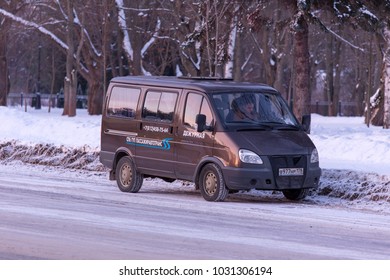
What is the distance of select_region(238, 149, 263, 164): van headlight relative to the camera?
58.2 ft

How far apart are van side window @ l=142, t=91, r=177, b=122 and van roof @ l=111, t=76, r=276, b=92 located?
0.60ft

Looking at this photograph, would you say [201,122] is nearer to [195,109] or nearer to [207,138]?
[207,138]

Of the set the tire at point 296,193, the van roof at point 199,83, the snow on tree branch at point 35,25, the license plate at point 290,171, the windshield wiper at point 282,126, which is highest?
the snow on tree branch at point 35,25

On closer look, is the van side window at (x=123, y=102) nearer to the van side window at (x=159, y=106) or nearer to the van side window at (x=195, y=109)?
the van side window at (x=159, y=106)

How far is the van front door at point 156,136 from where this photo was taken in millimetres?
19109

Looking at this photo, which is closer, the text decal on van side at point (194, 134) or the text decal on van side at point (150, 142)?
the text decal on van side at point (194, 134)

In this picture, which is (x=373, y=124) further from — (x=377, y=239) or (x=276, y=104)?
(x=377, y=239)

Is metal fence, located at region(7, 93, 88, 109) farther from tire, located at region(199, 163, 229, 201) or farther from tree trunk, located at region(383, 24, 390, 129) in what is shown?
tire, located at region(199, 163, 229, 201)

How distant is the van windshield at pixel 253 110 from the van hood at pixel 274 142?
263 mm

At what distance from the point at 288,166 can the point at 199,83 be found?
230cm

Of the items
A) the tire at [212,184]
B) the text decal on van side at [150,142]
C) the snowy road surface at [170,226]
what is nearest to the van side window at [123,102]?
the text decal on van side at [150,142]

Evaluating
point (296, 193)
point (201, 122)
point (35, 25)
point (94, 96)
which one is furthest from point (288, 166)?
point (94, 96)

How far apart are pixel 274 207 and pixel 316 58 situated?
205 ft

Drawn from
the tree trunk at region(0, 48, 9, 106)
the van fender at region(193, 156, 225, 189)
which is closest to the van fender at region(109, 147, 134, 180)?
the van fender at region(193, 156, 225, 189)
